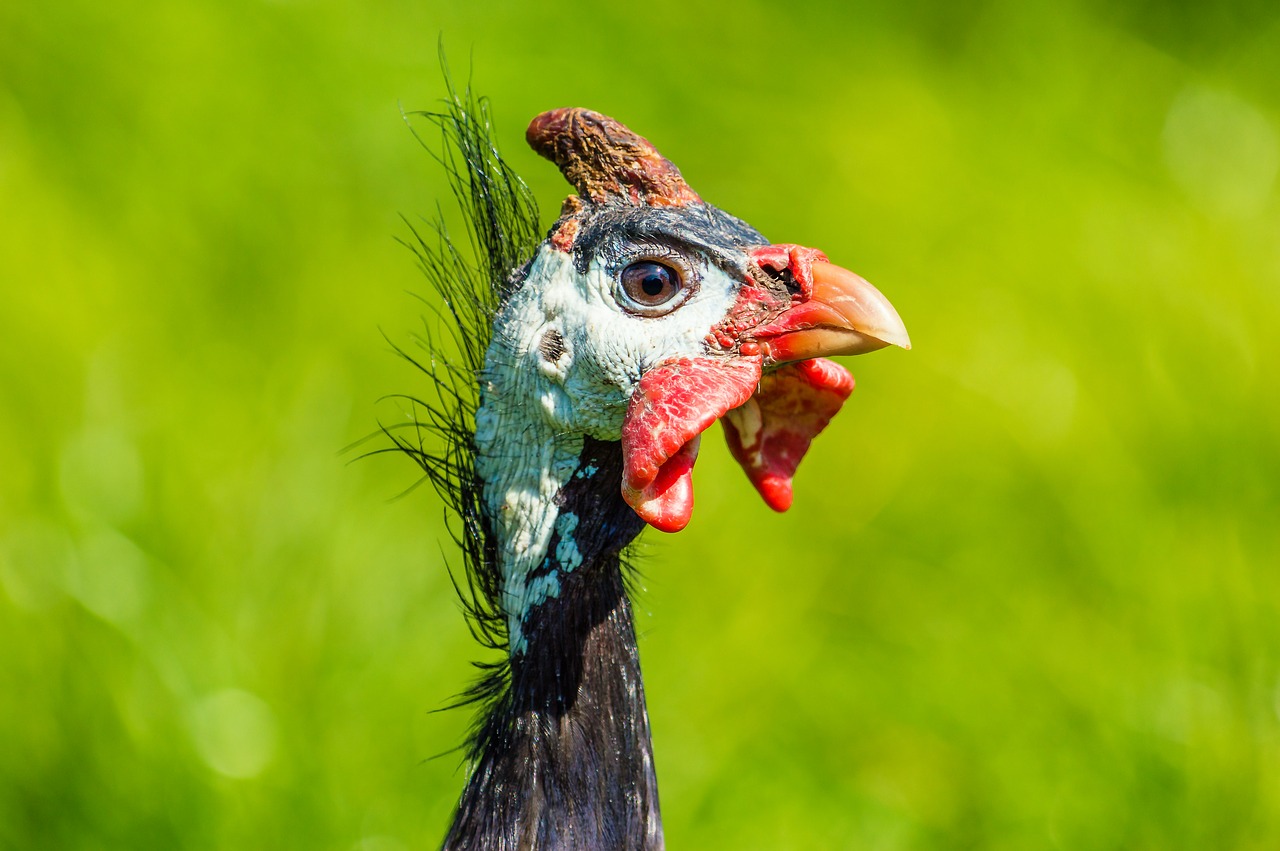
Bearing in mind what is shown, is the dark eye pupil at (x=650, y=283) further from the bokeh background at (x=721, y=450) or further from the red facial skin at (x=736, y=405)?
the bokeh background at (x=721, y=450)

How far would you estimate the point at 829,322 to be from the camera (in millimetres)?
1324

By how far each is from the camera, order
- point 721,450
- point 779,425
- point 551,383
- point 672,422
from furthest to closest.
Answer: point 721,450 → point 779,425 → point 551,383 → point 672,422

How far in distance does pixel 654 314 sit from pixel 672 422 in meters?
0.12

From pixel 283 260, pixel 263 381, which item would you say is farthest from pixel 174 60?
pixel 263 381

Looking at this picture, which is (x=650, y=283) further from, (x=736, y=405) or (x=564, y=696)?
(x=564, y=696)

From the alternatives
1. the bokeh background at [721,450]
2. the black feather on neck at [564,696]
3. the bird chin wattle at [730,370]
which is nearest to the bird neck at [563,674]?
the black feather on neck at [564,696]

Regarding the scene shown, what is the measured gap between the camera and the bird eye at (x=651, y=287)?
1.34 metres

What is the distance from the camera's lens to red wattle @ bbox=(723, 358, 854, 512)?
147 cm

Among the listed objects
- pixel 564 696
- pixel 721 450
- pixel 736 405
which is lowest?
pixel 564 696

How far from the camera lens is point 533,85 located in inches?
149

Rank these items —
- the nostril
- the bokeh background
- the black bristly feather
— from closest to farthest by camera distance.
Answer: the nostril < the black bristly feather < the bokeh background

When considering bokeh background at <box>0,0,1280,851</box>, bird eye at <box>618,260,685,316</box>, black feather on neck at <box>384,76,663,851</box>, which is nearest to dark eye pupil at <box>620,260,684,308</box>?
bird eye at <box>618,260,685,316</box>

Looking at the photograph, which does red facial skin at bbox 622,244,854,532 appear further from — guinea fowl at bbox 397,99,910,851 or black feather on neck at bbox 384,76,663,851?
black feather on neck at bbox 384,76,663,851

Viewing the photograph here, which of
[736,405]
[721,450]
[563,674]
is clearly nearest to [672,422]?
[736,405]
